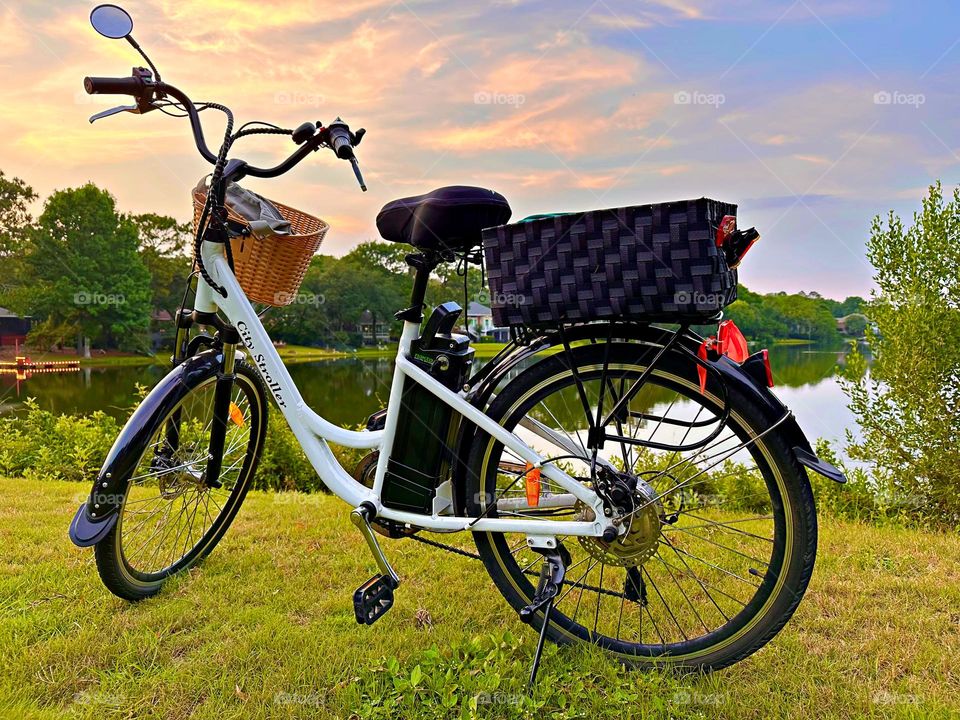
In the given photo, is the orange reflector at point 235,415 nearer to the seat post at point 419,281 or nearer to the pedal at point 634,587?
the seat post at point 419,281

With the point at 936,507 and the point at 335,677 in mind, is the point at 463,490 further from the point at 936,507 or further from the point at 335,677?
the point at 936,507

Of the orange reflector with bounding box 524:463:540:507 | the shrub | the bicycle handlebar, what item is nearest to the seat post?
the bicycle handlebar

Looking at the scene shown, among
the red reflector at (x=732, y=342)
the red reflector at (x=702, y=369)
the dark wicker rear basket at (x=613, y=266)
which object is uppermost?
the dark wicker rear basket at (x=613, y=266)

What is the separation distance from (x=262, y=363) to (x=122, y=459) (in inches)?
22.7

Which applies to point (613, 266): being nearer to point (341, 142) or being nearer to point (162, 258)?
point (341, 142)

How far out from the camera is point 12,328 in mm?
22266

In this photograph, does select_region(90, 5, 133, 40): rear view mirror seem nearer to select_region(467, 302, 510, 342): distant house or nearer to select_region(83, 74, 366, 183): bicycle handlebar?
select_region(83, 74, 366, 183): bicycle handlebar

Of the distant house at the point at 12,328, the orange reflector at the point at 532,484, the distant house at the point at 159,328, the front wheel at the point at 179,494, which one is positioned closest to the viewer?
the orange reflector at the point at 532,484

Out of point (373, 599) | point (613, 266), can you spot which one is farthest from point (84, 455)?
point (613, 266)

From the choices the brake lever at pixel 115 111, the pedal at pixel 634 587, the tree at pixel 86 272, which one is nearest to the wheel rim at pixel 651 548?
the pedal at pixel 634 587

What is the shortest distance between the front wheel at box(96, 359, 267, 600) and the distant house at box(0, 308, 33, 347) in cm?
2394

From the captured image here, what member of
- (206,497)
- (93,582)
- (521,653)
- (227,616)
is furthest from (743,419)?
(93,582)

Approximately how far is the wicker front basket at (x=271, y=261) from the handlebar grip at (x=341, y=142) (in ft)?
1.28

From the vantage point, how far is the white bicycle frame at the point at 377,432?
1750 millimetres
